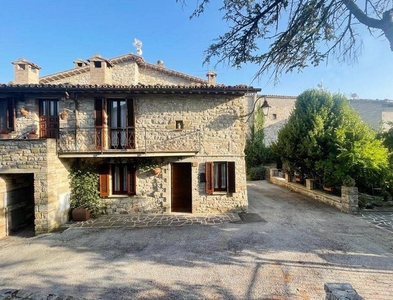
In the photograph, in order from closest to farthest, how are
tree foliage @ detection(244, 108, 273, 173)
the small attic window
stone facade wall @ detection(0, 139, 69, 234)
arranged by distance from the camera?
stone facade wall @ detection(0, 139, 69, 234), the small attic window, tree foliage @ detection(244, 108, 273, 173)

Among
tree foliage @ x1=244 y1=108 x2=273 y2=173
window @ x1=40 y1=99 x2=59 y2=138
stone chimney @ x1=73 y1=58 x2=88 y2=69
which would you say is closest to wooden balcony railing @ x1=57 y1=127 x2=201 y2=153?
window @ x1=40 y1=99 x2=59 y2=138

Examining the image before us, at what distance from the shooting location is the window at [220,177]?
29.2 feet

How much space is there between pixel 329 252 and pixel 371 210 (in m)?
5.73

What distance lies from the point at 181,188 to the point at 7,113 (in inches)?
349

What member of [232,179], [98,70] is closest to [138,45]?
[98,70]

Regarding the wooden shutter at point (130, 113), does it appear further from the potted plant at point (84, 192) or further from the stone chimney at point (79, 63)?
the stone chimney at point (79, 63)

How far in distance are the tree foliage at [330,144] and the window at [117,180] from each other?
10209mm

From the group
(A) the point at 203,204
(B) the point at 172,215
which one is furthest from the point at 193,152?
(B) the point at 172,215

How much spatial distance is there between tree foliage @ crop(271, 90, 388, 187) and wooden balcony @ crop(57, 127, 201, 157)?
7143 millimetres

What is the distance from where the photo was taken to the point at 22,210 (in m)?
8.21

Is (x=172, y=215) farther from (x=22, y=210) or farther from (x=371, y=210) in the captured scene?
(x=371, y=210)

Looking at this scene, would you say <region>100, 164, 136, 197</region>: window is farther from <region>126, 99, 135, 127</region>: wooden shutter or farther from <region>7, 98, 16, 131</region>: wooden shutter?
<region>7, 98, 16, 131</region>: wooden shutter

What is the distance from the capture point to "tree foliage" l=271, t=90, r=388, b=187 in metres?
8.79

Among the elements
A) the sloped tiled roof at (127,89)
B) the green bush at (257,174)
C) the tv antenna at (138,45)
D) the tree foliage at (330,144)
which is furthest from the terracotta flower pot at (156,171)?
the green bush at (257,174)
